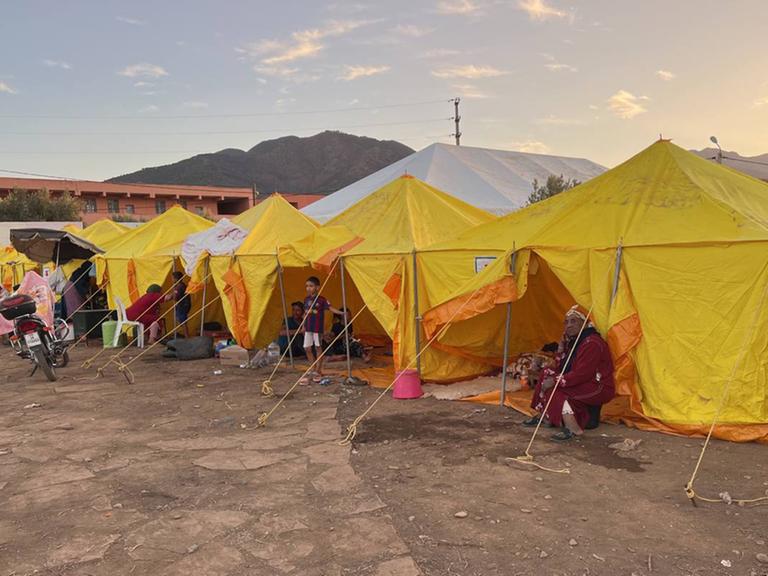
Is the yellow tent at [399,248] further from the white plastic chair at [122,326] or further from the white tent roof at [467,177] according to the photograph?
the white tent roof at [467,177]

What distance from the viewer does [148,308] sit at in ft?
38.1

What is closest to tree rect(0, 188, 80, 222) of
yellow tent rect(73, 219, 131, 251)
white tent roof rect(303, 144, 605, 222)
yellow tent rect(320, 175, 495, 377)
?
yellow tent rect(73, 219, 131, 251)

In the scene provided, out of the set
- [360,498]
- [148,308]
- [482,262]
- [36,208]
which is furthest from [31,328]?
[36,208]

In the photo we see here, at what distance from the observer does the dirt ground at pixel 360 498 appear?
3.55 m

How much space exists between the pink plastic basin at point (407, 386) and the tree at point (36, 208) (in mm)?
31715

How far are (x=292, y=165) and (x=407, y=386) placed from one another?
4243 inches

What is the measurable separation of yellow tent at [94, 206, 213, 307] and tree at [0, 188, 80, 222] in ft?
72.3

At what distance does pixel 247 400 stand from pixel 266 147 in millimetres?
115900

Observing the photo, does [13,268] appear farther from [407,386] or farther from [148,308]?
[407,386]

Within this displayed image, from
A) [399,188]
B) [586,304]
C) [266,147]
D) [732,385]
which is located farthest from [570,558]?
[266,147]

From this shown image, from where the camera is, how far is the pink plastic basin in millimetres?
7449

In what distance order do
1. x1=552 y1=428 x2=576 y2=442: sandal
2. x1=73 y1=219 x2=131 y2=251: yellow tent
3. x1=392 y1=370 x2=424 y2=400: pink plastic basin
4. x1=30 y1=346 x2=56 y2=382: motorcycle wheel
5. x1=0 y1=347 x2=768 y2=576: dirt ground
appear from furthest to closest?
x1=73 y1=219 x2=131 y2=251: yellow tent < x1=30 y1=346 x2=56 y2=382: motorcycle wheel < x1=392 y1=370 x2=424 y2=400: pink plastic basin < x1=552 y1=428 x2=576 y2=442: sandal < x1=0 y1=347 x2=768 y2=576: dirt ground

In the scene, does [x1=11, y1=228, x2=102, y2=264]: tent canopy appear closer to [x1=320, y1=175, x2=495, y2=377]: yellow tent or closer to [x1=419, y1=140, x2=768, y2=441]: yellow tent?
[x1=320, y1=175, x2=495, y2=377]: yellow tent

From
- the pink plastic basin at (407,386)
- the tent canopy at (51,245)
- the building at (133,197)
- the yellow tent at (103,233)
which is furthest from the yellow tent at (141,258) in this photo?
the building at (133,197)
